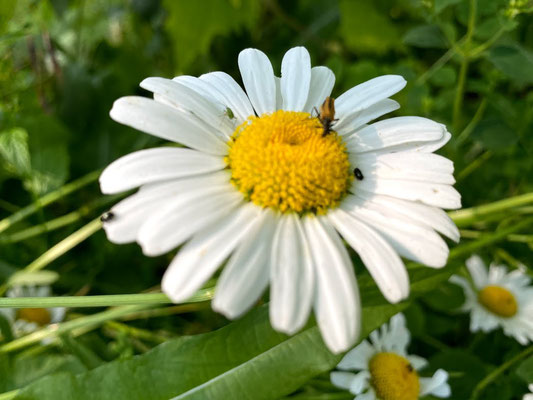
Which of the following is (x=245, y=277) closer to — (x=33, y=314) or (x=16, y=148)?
(x=16, y=148)

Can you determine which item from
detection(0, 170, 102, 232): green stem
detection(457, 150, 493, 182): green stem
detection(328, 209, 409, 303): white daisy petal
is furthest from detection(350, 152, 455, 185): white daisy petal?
detection(0, 170, 102, 232): green stem

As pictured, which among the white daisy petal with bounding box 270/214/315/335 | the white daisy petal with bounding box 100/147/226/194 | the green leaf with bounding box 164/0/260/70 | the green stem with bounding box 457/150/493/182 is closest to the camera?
the white daisy petal with bounding box 270/214/315/335

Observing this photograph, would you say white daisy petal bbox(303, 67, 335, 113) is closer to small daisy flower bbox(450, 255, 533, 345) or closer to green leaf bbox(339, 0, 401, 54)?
small daisy flower bbox(450, 255, 533, 345)

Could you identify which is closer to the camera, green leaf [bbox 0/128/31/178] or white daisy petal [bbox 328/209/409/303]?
white daisy petal [bbox 328/209/409/303]

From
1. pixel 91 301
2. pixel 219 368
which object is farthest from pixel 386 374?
pixel 91 301

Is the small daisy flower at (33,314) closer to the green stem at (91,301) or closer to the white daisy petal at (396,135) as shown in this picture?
the green stem at (91,301)

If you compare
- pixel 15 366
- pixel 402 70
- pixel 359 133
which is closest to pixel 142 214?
pixel 359 133
